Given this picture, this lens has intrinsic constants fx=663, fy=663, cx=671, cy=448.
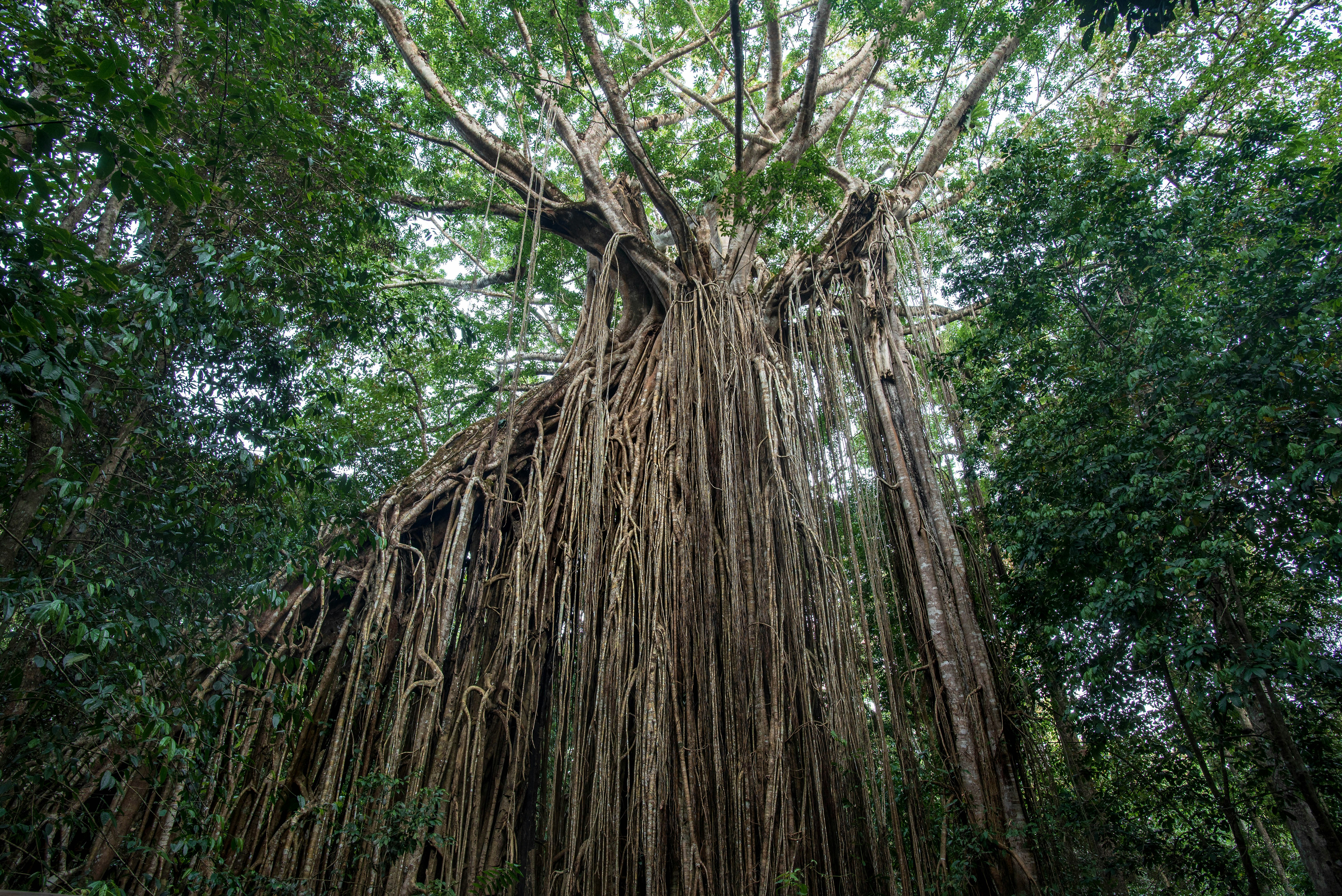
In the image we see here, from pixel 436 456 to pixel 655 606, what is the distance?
182 centimetres

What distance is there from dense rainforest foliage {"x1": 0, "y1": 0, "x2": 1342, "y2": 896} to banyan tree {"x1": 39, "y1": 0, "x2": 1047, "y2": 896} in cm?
5

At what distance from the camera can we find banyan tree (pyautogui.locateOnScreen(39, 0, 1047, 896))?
255 centimetres

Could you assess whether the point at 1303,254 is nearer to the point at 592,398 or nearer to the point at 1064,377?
the point at 1064,377

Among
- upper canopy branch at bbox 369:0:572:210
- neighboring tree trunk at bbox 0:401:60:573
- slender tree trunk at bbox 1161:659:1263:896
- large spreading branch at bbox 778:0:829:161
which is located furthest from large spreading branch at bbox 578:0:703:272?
slender tree trunk at bbox 1161:659:1263:896

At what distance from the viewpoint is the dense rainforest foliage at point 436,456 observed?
176 centimetres

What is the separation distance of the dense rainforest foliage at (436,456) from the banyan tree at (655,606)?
0.05 m

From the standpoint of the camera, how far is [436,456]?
13.3 ft

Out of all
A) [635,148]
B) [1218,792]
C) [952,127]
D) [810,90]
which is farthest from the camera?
[952,127]

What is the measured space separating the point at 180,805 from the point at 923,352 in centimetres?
398

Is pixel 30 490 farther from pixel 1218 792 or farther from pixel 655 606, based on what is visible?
pixel 1218 792

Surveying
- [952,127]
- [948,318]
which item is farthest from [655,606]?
[948,318]

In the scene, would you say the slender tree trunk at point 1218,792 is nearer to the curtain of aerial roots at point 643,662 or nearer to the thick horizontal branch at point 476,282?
the curtain of aerial roots at point 643,662

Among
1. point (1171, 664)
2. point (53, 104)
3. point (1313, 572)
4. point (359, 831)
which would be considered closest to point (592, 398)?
point (359, 831)

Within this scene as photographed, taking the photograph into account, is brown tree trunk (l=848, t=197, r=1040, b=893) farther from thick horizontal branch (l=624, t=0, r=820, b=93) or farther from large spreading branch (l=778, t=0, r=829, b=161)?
thick horizontal branch (l=624, t=0, r=820, b=93)
